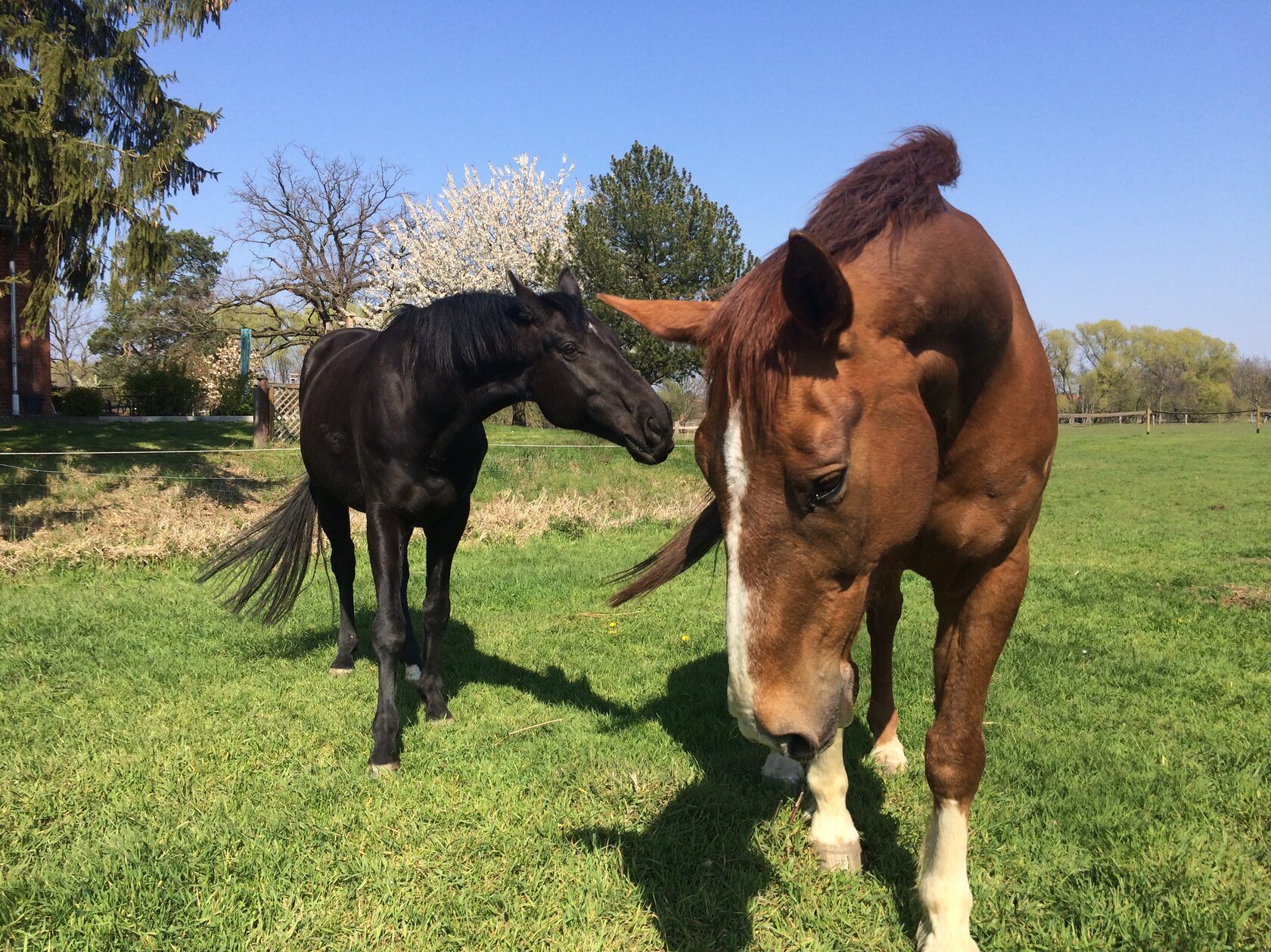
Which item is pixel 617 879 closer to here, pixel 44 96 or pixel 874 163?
pixel 874 163

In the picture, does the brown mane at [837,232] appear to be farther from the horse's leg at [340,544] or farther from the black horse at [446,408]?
the horse's leg at [340,544]

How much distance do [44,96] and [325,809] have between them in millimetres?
9436

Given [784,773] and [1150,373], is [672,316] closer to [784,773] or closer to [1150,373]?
[784,773]

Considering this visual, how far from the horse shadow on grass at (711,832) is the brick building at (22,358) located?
20.3 m

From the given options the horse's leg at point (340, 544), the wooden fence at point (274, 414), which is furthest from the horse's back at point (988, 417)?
the wooden fence at point (274, 414)

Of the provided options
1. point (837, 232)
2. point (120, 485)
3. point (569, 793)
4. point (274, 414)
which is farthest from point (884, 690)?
point (274, 414)

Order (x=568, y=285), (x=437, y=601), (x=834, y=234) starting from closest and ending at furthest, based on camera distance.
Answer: (x=834, y=234), (x=568, y=285), (x=437, y=601)

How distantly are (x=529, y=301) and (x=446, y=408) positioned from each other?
71 centimetres

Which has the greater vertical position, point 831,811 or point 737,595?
point 737,595

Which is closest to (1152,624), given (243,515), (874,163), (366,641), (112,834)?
(874,163)

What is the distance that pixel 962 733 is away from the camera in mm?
2309

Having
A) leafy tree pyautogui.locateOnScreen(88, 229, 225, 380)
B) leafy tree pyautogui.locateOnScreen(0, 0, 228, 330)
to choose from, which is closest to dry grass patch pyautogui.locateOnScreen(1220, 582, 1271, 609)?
→ leafy tree pyautogui.locateOnScreen(0, 0, 228, 330)

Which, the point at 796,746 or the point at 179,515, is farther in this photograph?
the point at 179,515

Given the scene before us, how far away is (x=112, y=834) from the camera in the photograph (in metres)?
2.71
